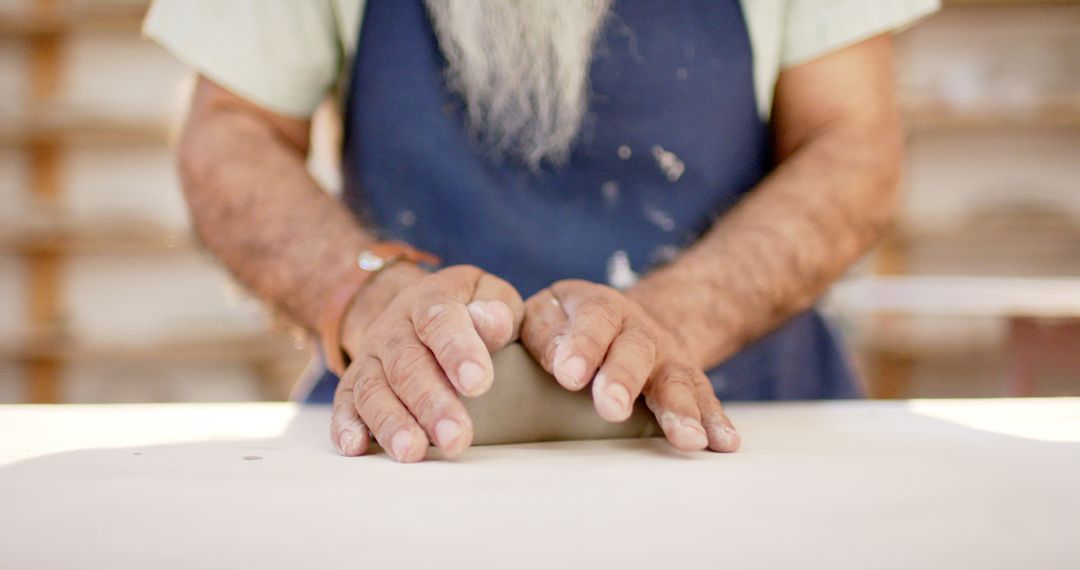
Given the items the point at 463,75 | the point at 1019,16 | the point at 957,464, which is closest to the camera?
the point at 957,464

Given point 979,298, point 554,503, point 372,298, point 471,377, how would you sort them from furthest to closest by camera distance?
point 979,298, point 372,298, point 471,377, point 554,503

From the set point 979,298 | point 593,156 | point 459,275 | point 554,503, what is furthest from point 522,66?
point 979,298

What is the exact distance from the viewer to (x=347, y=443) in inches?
18.0

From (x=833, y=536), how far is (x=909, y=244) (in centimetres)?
261

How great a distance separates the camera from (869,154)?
833mm

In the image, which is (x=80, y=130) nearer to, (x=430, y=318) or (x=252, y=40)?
(x=252, y=40)

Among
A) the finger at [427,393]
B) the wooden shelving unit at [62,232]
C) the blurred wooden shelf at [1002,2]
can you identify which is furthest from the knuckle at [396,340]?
the blurred wooden shelf at [1002,2]

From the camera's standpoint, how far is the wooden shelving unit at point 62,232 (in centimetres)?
249

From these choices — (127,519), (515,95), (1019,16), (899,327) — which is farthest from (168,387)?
(1019,16)

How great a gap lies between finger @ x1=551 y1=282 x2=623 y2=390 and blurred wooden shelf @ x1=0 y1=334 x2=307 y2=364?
2.11 metres

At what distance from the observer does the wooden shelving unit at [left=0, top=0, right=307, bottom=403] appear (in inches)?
98.0

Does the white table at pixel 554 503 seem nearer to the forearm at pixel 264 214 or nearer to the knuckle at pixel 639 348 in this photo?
the knuckle at pixel 639 348

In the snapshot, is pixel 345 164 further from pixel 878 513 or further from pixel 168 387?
pixel 168 387

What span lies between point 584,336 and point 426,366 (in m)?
0.09
